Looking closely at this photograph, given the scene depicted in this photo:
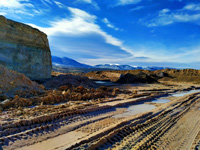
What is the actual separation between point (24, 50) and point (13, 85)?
7923mm

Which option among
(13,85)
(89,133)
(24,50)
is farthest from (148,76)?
(89,133)

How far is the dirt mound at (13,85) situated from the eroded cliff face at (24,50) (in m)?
5.86

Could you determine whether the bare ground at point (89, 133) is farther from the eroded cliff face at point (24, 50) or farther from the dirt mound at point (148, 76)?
the dirt mound at point (148, 76)

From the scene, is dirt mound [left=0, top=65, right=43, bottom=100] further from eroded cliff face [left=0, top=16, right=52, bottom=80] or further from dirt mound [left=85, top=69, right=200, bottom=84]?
dirt mound [left=85, top=69, right=200, bottom=84]

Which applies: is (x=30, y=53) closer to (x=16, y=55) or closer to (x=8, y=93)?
(x=16, y=55)

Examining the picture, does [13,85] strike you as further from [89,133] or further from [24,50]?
[24,50]

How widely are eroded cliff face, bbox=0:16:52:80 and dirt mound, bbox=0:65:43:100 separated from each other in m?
5.86

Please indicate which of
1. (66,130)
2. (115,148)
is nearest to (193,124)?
(115,148)

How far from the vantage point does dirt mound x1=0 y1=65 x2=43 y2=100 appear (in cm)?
737

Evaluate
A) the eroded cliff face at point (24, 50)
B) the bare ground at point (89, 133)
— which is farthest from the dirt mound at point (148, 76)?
the bare ground at point (89, 133)

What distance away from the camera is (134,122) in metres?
5.04

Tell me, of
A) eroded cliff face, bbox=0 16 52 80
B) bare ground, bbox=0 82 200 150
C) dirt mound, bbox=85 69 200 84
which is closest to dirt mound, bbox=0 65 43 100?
bare ground, bbox=0 82 200 150

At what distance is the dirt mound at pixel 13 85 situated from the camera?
7371 millimetres

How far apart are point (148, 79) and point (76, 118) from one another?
81.4 feet
